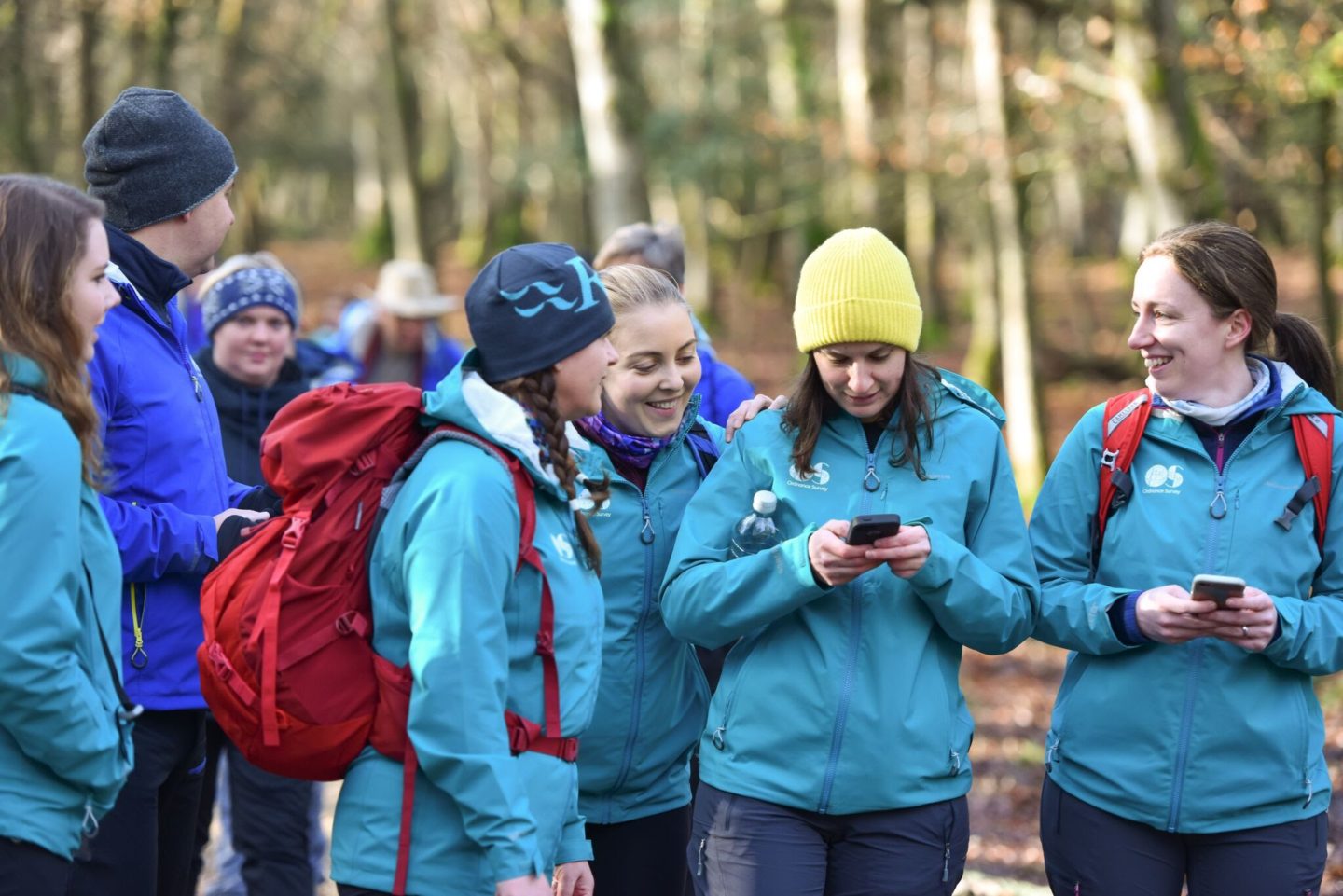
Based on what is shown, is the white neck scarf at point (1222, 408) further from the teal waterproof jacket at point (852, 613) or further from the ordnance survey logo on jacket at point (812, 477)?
the ordnance survey logo on jacket at point (812, 477)

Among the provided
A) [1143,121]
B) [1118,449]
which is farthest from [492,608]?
[1143,121]

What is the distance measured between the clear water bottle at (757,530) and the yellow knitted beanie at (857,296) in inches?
17.7

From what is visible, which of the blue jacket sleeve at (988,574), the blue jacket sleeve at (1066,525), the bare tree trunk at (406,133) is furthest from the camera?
the bare tree trunk at (406,133)

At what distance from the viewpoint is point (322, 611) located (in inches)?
128

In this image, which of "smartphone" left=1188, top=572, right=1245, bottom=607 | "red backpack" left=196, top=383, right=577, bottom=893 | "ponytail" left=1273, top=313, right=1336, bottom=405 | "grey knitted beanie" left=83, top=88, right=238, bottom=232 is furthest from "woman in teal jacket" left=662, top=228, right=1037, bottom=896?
"grey knitted beanie" left=83, top=88, right=238, bottom=232

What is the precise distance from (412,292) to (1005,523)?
577 centimetres

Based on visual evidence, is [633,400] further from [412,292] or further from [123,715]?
[412,292]

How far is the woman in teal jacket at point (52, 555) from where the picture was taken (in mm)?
3057

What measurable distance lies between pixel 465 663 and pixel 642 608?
3.86 ft

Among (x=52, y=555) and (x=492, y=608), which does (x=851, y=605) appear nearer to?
(x=492, y=608)

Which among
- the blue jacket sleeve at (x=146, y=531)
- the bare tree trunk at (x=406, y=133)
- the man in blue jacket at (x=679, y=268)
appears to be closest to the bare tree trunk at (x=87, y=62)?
the bare tree trunk at (x=406, y=133)

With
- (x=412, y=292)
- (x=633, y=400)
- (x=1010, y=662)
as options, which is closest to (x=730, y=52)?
(x=1010, y=662)

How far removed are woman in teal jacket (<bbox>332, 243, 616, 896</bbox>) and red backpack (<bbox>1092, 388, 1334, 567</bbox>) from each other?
1.52 m

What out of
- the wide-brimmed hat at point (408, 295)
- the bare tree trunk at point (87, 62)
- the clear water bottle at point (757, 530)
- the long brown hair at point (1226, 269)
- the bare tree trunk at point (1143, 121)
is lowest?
the clear water bottle at point (757, 530)
